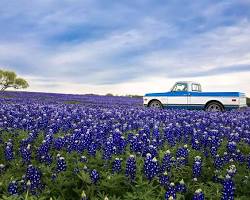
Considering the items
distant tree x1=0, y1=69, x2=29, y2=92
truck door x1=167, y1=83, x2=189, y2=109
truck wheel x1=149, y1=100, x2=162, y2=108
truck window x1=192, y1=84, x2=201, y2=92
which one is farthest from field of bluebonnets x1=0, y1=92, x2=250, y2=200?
distant tree x1=0, y1=69, x2=29, y2=92

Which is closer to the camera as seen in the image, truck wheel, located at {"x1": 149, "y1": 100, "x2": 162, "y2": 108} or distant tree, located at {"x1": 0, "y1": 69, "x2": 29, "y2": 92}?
truck wheel, located at {"x1": 149, "y1": 100, "x2": 162, "y2": 108}

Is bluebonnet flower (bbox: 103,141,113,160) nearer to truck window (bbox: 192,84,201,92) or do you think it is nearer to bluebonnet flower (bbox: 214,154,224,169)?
bluebonnet flower (bbox: 214,154,224,169)

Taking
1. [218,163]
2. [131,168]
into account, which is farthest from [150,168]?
[218,163]

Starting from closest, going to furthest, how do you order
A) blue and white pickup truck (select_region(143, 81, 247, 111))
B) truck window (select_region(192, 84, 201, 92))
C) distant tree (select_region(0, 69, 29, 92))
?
blue and white pickup truck (select_region(143, 81, 247, 111))
truck window (select_region(192, 84, 201, 92))
distant tree (select_region(0, 69, 29, 92))

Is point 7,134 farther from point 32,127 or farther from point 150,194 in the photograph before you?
point 150,194

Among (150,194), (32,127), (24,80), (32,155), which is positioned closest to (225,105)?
(32,127)

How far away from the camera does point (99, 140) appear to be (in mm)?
8758

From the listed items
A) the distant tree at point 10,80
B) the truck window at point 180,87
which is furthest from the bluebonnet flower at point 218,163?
the distant tree at point 10,80

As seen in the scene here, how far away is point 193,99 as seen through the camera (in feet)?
85.6

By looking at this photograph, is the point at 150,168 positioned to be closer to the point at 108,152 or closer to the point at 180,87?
the point at 108,152

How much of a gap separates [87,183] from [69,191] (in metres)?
0.30

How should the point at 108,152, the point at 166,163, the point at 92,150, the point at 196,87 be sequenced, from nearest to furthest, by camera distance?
the point at 166,163, the point at 108,152, the point at 92,150, the point at 196,87

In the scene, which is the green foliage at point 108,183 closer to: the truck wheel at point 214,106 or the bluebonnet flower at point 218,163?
the bluebonnet flower at point 218,163

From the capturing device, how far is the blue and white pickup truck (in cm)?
2520
